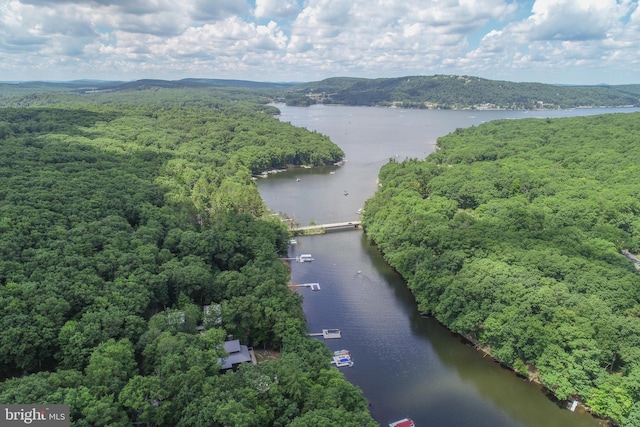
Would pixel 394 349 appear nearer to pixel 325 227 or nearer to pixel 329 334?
pixel 329 334

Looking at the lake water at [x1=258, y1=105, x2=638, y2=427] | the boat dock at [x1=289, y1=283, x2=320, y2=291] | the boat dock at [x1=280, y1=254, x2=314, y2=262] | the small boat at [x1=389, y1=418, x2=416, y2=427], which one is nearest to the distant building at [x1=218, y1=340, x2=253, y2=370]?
the lake water at [x1=258, y1=105, x2=638, y2=427]

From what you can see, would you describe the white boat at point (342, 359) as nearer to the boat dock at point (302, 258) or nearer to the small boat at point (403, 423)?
the small boat at point (403, 423)

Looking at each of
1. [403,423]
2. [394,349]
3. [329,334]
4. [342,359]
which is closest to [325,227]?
[329,334]

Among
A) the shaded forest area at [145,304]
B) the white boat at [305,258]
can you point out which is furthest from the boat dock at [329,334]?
the white boat at [305,258]

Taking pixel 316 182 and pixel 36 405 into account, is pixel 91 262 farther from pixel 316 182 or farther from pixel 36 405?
pixel 316 182

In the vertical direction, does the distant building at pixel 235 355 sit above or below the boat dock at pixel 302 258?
above

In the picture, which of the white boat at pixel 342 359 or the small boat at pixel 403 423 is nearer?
the small boat at pixel 403 423

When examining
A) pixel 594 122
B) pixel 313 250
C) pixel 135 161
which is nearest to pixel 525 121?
pixel 594 122

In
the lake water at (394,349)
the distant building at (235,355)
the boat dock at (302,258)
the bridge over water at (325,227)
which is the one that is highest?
the distant building at (235,355)
